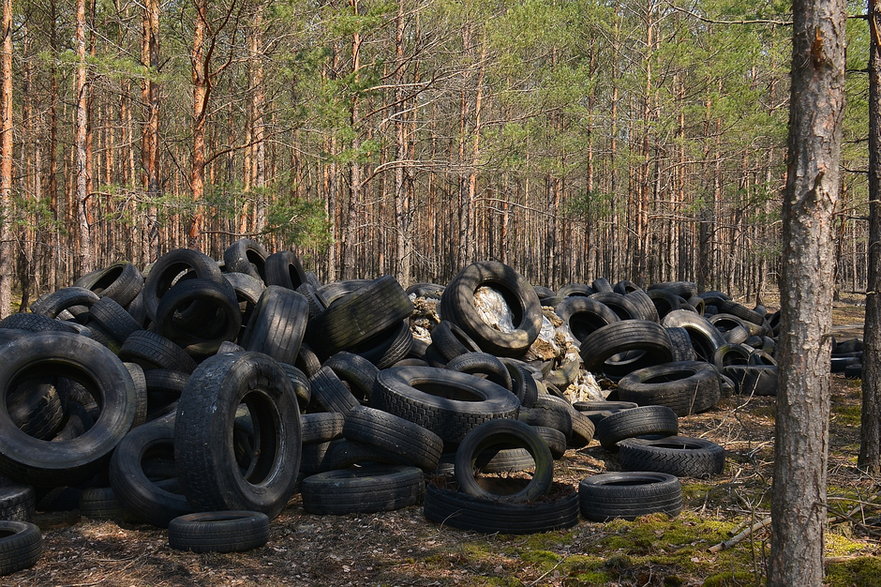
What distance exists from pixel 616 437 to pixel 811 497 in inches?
204

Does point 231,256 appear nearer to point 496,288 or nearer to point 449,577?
point 496,288

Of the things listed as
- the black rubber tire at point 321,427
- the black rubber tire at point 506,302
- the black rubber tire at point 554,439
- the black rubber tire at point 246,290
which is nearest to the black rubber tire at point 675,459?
the black rubber tire at point 554,439

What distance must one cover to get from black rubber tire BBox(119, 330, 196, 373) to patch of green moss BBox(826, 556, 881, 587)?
703cm

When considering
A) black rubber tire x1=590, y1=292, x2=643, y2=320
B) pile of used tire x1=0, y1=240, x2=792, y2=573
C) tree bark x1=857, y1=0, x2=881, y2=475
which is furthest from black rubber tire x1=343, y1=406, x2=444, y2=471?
black rubber tire x1=590, y1=292, x2=643, y2=320

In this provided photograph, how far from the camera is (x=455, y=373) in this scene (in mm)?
9188

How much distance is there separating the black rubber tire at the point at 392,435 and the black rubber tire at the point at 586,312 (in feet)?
23.1

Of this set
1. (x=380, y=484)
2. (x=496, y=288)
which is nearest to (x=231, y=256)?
(x=496, y=288)

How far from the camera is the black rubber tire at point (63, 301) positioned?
36.0 ft

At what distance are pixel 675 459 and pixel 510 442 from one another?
7.10 ft

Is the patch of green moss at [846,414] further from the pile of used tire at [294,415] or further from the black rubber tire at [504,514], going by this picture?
the black rubber tire at [504,514]

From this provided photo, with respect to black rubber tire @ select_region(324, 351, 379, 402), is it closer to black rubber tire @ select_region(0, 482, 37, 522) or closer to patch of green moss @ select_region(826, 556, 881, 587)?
black rubber tire @ select_region(0, 482, 37, 522)

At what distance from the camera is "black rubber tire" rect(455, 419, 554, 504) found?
6539mm

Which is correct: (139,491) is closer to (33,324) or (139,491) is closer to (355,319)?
(33,324)

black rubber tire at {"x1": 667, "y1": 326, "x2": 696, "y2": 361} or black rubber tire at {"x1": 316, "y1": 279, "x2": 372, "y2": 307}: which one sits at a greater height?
black rubber tire at {"x1": 316, "y1": 279, "x2": 372, "y2": 307}
